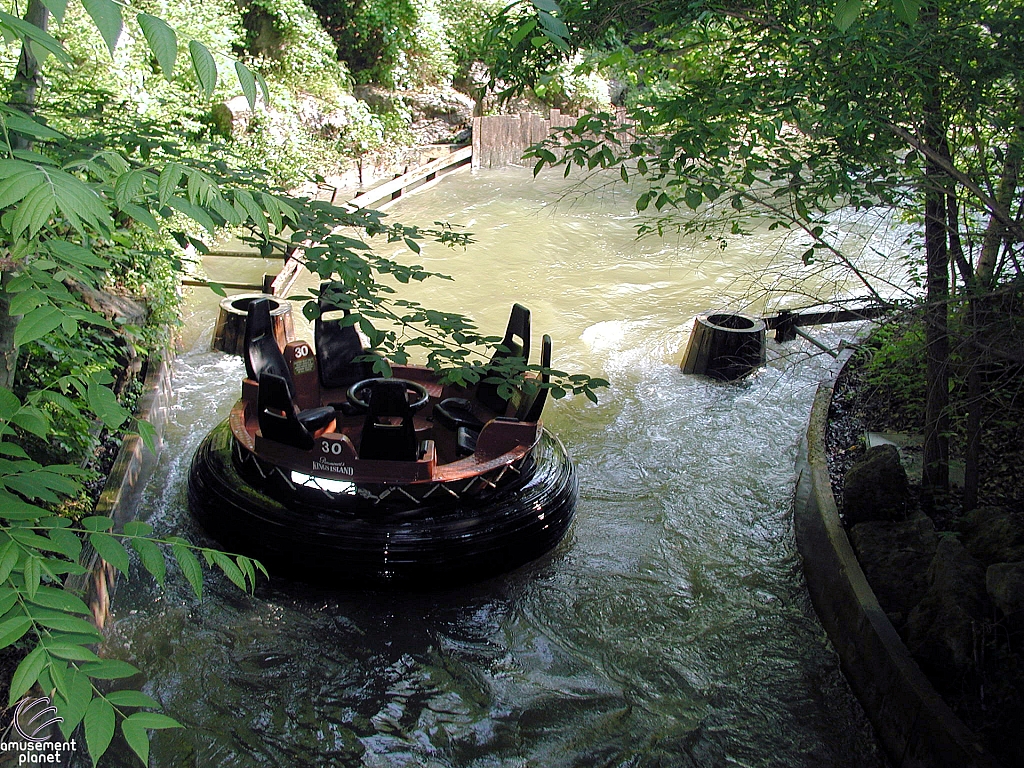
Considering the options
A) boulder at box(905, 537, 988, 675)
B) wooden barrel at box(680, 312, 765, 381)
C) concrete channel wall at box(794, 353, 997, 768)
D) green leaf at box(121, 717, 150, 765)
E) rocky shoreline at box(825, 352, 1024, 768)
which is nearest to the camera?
green leaf at box(121, 717, 150, 765)

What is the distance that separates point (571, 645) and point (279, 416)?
2219mm

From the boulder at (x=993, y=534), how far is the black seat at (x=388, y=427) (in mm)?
3197

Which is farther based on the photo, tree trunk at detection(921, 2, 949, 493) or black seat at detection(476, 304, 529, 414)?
black seat at detection(476, 304, 529, 414)

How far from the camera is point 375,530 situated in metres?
4.86

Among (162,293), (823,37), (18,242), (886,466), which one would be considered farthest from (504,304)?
(18,242)

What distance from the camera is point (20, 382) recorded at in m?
5.05

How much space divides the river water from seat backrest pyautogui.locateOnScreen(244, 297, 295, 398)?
1.22 m

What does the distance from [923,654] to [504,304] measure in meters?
7.24

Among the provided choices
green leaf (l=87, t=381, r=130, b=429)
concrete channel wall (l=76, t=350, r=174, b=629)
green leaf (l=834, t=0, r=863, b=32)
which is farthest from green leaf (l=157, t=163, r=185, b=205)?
concrete channel wall (l=76, t=350, r=174, b=629)

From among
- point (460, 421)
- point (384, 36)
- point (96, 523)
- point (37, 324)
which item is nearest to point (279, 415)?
point (460, 421)

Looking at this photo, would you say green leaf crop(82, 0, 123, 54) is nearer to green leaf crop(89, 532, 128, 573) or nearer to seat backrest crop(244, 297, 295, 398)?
green leaf crop(89, 532, 128, 573)

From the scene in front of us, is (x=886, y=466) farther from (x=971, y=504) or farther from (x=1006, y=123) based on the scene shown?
(x=1006, y=123)

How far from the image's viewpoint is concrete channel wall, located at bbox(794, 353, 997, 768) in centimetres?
343

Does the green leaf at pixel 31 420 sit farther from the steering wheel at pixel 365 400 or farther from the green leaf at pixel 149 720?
the steering wheel at pixel 365 400
